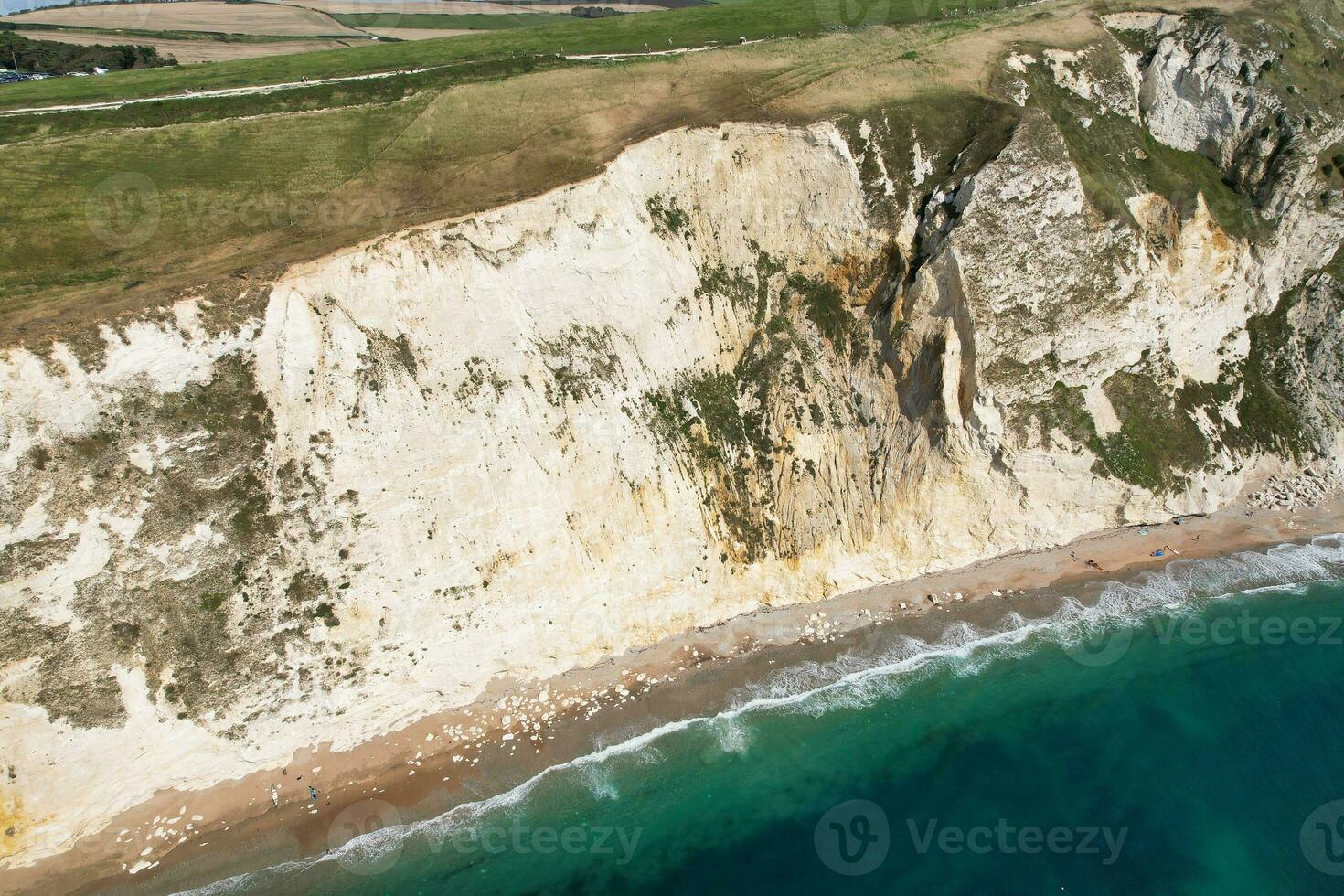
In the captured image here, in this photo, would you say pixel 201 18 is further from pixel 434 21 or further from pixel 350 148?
pixel 350 148

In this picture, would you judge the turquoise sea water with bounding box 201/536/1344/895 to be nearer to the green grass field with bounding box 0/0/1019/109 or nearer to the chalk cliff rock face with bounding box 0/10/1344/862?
the chalk cliff rock face with bounding box 0/10/1344/862

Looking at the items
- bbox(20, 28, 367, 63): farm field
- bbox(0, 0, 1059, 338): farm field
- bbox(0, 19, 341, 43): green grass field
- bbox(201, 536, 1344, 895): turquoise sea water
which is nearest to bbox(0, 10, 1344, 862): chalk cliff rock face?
bbox(0, 0, 1059, 338): farm field

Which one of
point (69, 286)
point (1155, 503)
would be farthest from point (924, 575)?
point (69, 286)

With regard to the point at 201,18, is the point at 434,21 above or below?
below

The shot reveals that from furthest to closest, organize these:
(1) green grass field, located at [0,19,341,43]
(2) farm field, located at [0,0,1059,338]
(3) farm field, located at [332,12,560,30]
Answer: (3) farm field, located at [332,12,560,30] → (1) green grass field, located at [0,19,341,43] → (2) farm field, located at [0,0,1059,338]

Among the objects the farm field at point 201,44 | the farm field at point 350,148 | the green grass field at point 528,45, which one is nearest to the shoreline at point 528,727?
the farm field at point 350,148

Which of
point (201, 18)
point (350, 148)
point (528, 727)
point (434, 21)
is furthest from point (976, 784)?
point (201, 18)

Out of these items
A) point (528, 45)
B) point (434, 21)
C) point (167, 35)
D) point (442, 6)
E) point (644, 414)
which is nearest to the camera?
point (644, 414)
